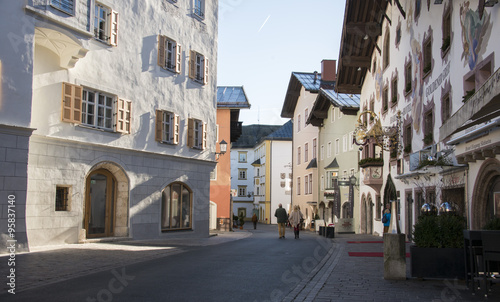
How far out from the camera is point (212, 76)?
28.6 meters

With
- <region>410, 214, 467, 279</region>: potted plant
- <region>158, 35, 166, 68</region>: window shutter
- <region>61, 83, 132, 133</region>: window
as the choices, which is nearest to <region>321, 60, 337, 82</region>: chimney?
<region>158, 35, 166, 68</region>: window shutter

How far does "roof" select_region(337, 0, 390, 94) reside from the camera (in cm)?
3127

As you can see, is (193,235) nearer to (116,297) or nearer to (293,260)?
(293,260)

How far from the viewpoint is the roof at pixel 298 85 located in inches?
2069

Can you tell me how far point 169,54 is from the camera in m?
24.7

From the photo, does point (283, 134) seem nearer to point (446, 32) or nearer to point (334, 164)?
point (334, 164)

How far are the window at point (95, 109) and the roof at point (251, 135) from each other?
70238 mm

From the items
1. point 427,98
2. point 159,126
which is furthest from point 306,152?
point 427,98

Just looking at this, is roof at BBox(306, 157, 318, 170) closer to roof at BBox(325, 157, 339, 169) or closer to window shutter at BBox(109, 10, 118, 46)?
roof at BBox(325, 157, 339, 169)

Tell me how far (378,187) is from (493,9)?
1743cm

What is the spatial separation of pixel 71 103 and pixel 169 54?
745 centimetres

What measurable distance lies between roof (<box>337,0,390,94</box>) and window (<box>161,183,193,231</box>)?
14213 millimetres

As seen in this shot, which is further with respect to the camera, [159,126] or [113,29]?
[159,126]

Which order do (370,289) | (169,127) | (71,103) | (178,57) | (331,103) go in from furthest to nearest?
(331,103)
(178,57)
(169,127)
(71,103)
(370,289)
